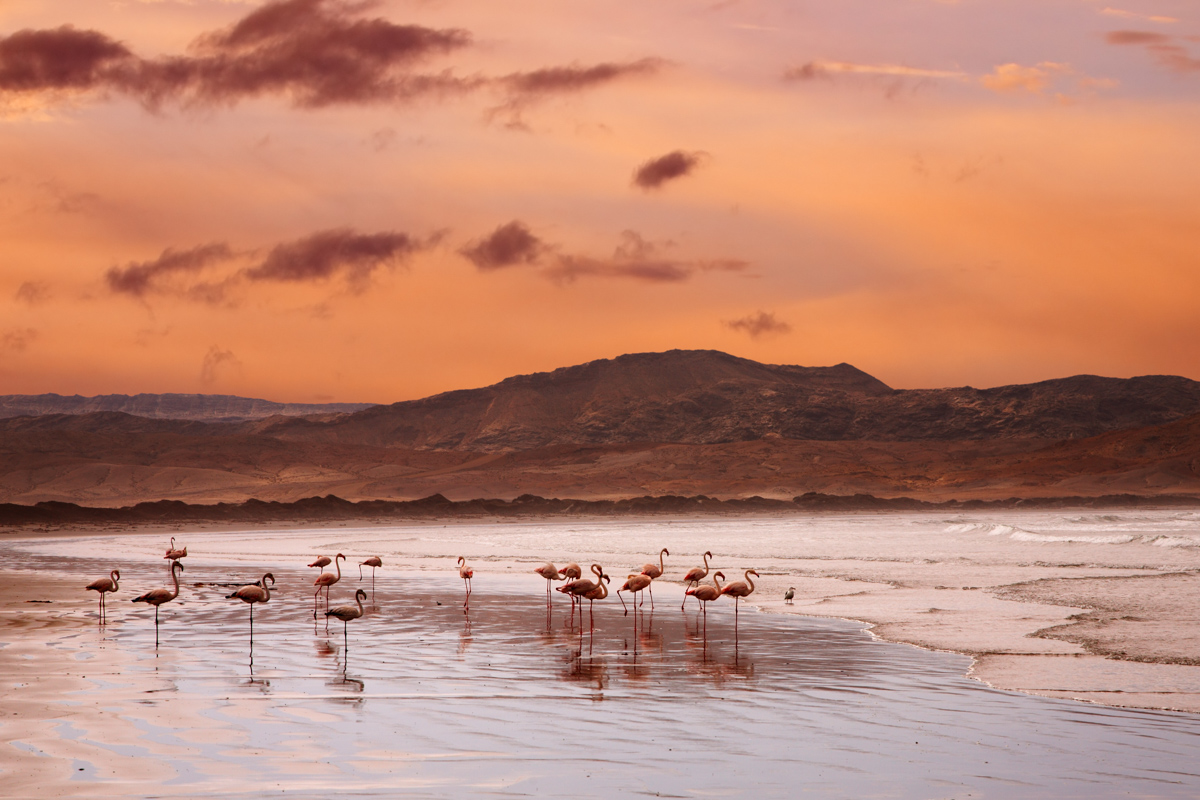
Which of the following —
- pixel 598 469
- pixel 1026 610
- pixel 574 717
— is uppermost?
pixel 598 469

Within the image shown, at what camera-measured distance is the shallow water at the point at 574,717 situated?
8789mm

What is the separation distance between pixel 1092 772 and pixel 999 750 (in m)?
0.91

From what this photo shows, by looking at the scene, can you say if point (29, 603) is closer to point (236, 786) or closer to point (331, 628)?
point (331, 628)

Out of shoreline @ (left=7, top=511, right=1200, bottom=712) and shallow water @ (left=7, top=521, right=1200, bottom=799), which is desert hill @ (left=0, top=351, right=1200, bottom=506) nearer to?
shoreline @ (left=7, top=511, right=1200, bottom=712)

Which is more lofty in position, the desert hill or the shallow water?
the desert hill

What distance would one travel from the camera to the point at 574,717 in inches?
442

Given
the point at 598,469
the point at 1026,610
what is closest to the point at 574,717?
the point at 1026,610

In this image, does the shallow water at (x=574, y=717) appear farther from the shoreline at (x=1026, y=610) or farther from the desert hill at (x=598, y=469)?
the desert hill at (x=598, y=469)

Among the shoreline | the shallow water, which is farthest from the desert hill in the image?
the shallow water

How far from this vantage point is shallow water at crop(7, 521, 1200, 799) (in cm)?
879

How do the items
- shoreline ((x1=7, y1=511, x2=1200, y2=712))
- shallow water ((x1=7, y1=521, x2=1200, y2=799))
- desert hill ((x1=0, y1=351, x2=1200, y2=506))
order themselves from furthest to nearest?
1. desert hill ((x1=0, y1=351, x2=1200, y2=506))
2. shoreline ((x1=7, y1=511, x2=1200, y2=712))
3. shallow water ((x1=7, y1=521, x2=1200, y2=799))

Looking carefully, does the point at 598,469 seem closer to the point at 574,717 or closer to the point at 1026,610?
the point at 1026,610

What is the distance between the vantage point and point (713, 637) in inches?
712

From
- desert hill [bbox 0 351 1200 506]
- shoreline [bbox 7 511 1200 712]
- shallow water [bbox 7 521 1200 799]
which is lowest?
shoreline [bbox 7 511 1200 712]
